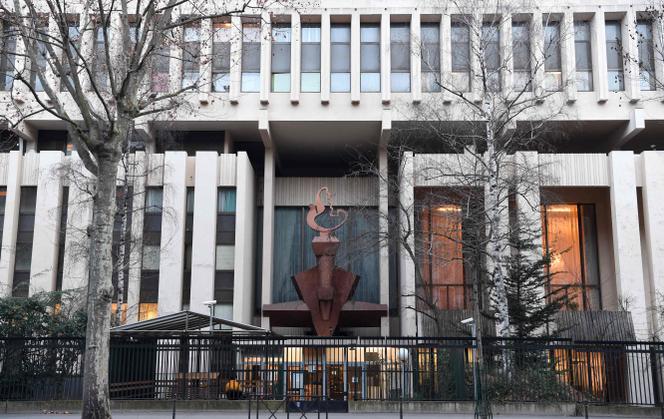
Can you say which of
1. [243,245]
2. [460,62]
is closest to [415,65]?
[460,62]

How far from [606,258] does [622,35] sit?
1198 centimetres

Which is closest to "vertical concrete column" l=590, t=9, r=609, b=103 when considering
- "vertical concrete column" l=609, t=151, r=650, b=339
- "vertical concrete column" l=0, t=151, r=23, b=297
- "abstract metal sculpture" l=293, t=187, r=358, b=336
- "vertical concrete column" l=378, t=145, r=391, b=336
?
"vertical concrete column" l=609, t=151, r=650, b=339

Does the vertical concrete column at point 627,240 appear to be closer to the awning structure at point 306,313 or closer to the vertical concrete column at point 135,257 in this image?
the awning structure at point 306,313

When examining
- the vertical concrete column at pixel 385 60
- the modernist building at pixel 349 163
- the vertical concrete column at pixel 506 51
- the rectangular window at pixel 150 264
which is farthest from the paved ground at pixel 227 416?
the vertical concrete column at pixel 385 60

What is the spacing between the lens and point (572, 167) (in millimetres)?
34781

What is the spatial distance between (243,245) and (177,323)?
12096 millimetres

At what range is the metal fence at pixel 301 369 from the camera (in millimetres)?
21281

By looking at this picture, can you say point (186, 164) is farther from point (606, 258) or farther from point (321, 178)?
point (606, 258)

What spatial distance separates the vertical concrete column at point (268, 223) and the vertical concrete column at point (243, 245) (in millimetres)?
843

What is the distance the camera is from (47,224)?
34844 mm

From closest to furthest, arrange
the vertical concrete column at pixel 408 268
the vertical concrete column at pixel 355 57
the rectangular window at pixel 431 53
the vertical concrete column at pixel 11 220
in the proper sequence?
the vertical concrete column at pixel 408 268
the vertical concrete column at pixel 11 220
the vertical concrete column at pixel 355 57
the rectangular window at pixel 431 53

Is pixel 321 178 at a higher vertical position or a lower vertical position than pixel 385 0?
lower

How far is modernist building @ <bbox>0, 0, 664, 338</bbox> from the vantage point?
3403cm

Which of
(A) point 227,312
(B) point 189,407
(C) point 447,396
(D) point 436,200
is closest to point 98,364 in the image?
(B) point 189,407
